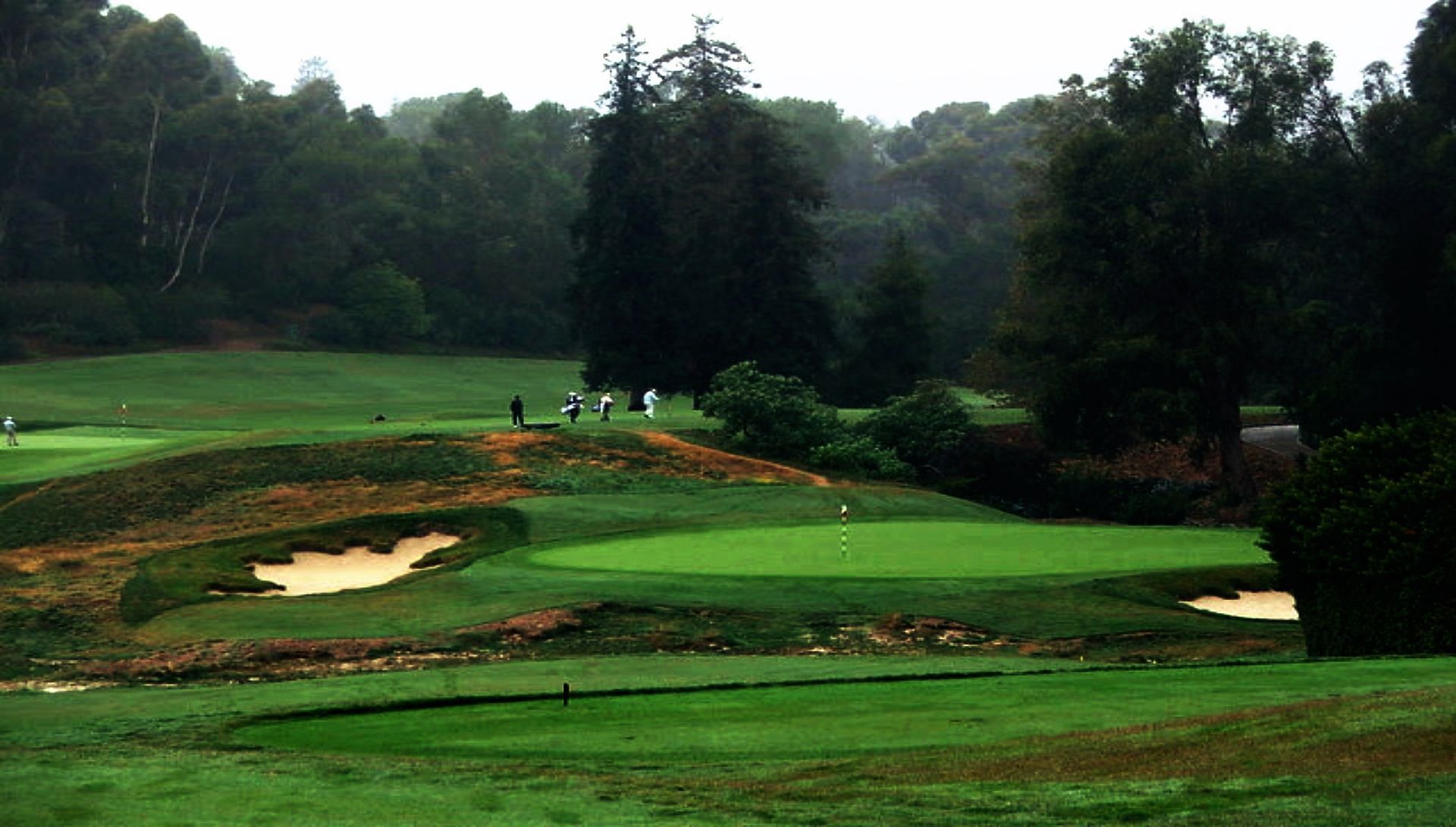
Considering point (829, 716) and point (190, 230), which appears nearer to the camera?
point (829, 716)

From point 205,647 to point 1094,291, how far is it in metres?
36.0

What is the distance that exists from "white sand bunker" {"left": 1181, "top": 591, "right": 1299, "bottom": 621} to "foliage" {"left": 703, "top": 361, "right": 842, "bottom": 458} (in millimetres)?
23766

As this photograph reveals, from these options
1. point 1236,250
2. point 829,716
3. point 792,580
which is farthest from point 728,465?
point 829,716

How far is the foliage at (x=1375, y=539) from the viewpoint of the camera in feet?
73.2

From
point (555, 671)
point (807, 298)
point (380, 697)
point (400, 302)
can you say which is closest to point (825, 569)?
point (555, 671)

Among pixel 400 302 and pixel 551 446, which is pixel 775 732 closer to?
pixel 551 446

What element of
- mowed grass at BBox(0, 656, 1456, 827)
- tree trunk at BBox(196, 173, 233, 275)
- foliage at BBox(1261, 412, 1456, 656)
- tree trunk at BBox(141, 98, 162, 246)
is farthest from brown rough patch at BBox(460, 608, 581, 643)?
tree trunk at BBox(196, 173, 233, 275)

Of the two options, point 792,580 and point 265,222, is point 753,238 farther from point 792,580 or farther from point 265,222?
point 265,222

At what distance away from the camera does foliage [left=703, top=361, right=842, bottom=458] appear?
175ft

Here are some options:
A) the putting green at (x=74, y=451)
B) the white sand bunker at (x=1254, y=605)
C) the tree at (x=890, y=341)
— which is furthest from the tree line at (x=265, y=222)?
the white sand bunker at (x=1254, y=605)

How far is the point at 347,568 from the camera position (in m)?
36.3

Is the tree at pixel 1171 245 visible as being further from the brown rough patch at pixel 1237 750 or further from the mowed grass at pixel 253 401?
the brown rough patch at pixel 1237 750

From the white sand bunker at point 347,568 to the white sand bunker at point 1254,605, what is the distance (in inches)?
567

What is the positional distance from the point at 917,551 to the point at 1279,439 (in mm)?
37125
